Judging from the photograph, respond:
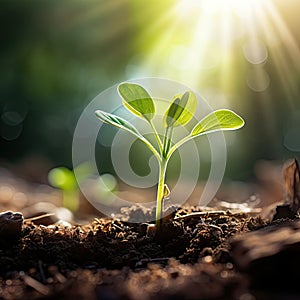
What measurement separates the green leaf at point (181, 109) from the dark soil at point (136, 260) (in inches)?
12.0

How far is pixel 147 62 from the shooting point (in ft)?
18.0

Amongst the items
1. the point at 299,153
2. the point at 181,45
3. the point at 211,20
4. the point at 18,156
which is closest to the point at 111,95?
the point at 181,45

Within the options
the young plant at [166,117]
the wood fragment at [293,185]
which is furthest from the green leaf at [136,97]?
the wood fragment at [293,185]

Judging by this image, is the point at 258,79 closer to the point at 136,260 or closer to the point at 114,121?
the point at 114,121

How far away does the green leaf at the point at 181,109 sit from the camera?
4.08 feet

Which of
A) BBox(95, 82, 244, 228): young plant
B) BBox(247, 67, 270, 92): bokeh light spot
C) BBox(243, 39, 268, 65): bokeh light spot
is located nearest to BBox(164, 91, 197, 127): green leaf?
BBox(95, 82, 244, 228): young plant

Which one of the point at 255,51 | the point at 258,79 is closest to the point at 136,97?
the point at 255,51

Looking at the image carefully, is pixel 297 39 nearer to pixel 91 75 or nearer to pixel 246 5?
pixel 246 5

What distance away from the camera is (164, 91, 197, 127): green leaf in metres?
1.24

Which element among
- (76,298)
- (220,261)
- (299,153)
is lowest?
(76,298)

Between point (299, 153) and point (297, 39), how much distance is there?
187cm

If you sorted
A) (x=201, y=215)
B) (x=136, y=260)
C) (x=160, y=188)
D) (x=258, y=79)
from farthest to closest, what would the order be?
(x=258, y=79) → (x=201, y=215) → (x=160, y=188) → (x=136, y=260)

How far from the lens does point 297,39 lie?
5.09m

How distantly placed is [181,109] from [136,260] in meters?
0.44
